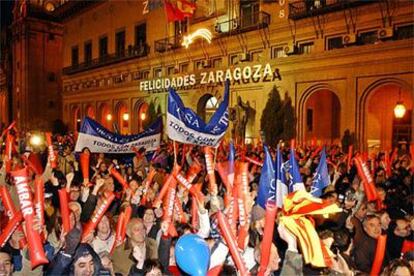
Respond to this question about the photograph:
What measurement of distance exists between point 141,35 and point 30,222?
29.5 meters

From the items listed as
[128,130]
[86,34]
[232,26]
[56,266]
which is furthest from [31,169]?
[86,34]

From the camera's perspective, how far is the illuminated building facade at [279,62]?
17.7 m

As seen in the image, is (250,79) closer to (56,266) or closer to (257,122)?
(257,122)

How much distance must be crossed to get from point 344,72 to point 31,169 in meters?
14.4

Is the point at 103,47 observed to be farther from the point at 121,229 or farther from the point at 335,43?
the point at 121,229

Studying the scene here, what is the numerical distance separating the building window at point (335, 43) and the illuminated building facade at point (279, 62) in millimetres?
49

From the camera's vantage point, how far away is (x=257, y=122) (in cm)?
2205

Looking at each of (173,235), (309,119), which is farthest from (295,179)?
(309,119)

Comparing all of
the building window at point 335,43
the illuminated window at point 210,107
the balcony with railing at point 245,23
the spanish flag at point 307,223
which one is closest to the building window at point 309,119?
the building window at point 335,43

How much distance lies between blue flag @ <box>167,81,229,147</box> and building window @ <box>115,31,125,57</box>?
91.3ft

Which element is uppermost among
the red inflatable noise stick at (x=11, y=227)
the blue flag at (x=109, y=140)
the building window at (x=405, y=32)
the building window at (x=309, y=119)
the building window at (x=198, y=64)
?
the building window at (x=198, y=64)

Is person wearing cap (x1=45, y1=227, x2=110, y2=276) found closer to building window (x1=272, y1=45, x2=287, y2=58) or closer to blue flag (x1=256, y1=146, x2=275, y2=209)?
blue flag (x1=256, y1=146, x2=275, y2=209)

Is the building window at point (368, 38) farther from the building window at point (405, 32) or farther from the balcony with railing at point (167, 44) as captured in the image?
the balcony with railing at point (167, 44)

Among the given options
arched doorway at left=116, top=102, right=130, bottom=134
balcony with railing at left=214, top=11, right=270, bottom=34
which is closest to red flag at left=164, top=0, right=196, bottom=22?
balcony with railing at left=214, top=11, right=270, bottom=34
